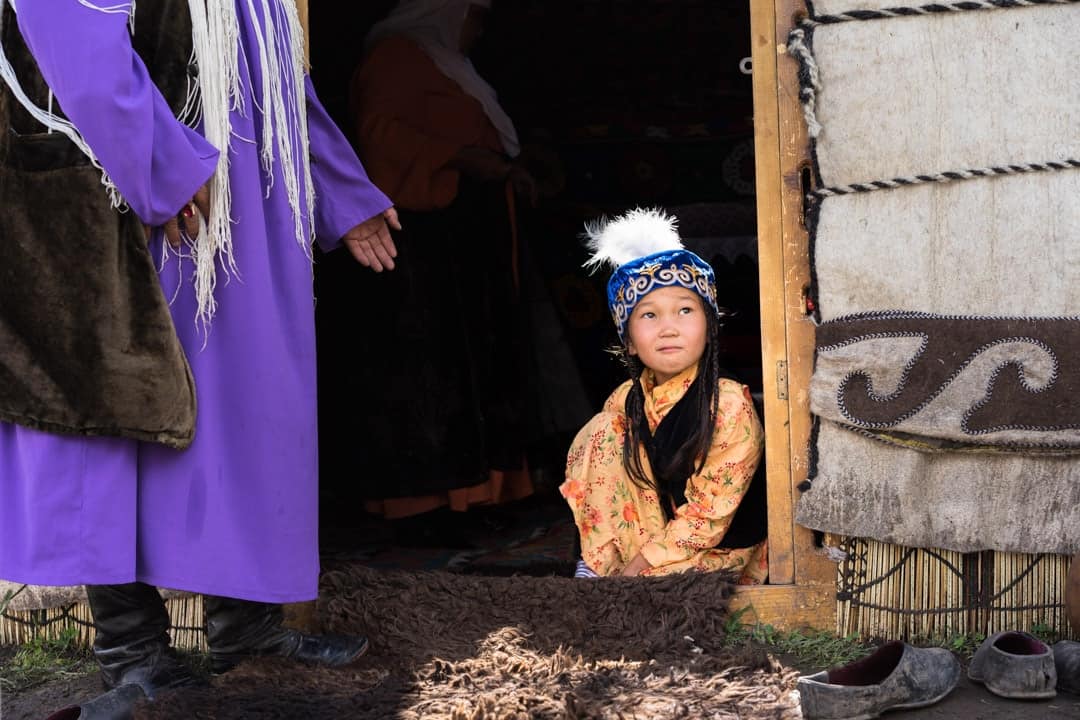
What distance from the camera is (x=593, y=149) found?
19.6 ft

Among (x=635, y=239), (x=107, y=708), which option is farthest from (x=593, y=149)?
(x=107, y=708)

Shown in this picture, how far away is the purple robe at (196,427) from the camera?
2350 mm

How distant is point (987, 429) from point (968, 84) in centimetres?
82

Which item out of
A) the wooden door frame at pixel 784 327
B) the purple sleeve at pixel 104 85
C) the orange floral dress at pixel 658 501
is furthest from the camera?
the orange floral dress at pixel 658 501

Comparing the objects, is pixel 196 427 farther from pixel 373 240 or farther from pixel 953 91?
pixel 953 91

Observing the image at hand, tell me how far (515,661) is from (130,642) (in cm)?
86

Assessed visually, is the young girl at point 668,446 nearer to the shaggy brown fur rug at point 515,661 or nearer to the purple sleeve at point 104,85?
the shaggy brown fur rug at point 515,661

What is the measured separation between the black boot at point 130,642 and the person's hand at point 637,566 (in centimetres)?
117

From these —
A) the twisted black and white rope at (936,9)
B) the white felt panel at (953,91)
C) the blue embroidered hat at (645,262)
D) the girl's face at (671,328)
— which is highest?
the twisted black and white rope at (936,9)

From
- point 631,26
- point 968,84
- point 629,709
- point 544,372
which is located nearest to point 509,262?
point 544,372

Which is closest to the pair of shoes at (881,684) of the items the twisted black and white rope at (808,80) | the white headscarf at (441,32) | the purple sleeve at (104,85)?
the twisted black and white rope at (808,80)

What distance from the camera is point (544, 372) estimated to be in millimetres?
5227

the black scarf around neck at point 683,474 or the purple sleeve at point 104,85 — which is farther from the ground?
the purple sleeve at point 104,85

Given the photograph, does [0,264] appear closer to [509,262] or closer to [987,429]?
[987,429]
